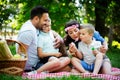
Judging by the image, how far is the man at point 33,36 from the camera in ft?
22.3

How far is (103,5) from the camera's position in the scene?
1798cm

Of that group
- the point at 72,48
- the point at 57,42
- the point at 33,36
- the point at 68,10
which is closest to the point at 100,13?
the point at 68,10

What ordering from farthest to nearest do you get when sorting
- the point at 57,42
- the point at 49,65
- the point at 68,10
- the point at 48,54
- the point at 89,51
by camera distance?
the point at 68,10
the point at 57,42
the point at 89,51
the point at 48,54
the point at 49,65

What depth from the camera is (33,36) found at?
6.84 m

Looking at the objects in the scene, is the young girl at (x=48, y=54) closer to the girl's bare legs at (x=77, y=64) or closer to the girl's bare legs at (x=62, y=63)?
the girl's bare legs at (x=62, y=63)

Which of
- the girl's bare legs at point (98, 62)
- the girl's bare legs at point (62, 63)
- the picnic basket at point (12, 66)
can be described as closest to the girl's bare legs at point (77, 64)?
the girl's bare legs at point (62, 63)

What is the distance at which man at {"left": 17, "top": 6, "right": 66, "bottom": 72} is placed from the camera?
268 inches

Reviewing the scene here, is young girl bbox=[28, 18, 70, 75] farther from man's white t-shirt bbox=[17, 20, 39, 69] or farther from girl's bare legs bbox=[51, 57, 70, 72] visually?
man's white t-shirt bbox=[17, 20, 39, 69]

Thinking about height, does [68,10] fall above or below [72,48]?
below

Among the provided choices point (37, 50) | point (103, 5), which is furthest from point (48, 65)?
point (103, 5)

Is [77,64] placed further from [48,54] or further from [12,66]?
[12,66]

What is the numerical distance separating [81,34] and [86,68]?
26.8 inches

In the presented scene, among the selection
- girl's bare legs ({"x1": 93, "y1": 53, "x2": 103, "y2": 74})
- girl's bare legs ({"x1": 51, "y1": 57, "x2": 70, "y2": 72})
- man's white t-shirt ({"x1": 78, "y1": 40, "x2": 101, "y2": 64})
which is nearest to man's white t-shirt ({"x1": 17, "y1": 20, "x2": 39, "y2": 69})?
girl's bare legs ({"x1": 51, "y1": 57, "x2": 70, "y2": 72})

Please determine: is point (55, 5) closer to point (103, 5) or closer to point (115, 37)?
point (103, 5)
